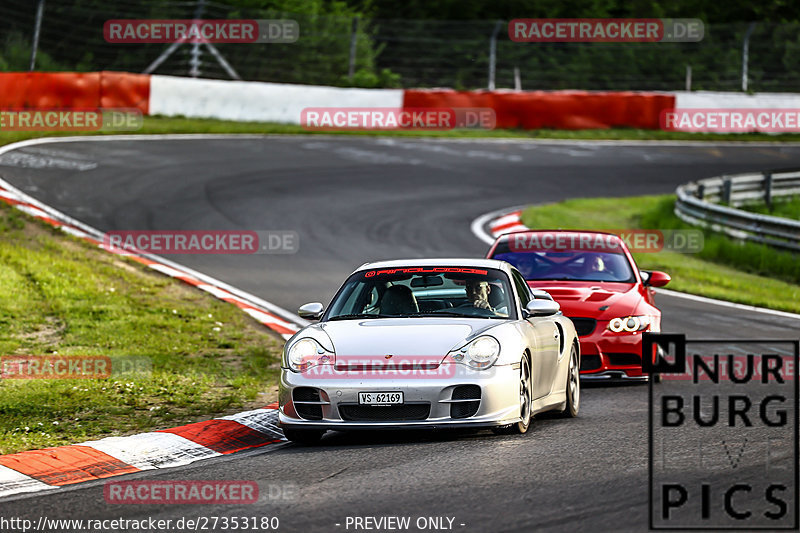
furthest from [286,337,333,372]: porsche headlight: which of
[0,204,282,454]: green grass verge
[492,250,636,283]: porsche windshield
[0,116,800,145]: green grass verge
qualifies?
[0,116,800,145]: green grass verge

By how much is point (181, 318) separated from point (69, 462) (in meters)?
5.85

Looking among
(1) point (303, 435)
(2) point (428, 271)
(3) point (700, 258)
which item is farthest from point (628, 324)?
(3) point (700, 258)

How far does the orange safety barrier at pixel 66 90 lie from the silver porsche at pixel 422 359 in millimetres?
21550

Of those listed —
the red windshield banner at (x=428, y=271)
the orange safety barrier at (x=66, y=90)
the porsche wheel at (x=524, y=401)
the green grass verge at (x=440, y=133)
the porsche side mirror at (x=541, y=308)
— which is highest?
the orange safety barrier at (x=66, y=90)

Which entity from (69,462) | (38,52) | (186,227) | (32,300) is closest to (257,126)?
(38,52)

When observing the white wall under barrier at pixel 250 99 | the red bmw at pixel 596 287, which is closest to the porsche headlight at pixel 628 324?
the red bmw at pixel 596 287

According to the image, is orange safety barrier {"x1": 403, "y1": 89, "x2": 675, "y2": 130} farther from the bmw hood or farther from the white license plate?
the white license plate

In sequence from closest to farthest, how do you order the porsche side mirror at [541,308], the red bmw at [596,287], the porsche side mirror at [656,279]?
the porsche side mirror at [541,308], the red bmw at [596,287], the porsche side mirror at [656,279]

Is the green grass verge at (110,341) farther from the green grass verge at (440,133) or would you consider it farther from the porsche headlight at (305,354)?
the green grass verge at (440,133)

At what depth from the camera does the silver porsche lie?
8023mm

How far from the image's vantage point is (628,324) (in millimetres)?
11414

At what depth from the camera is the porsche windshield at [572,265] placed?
12.4 metres

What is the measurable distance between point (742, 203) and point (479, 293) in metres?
19.0

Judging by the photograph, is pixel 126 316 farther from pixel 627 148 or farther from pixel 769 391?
pixel 627 148
